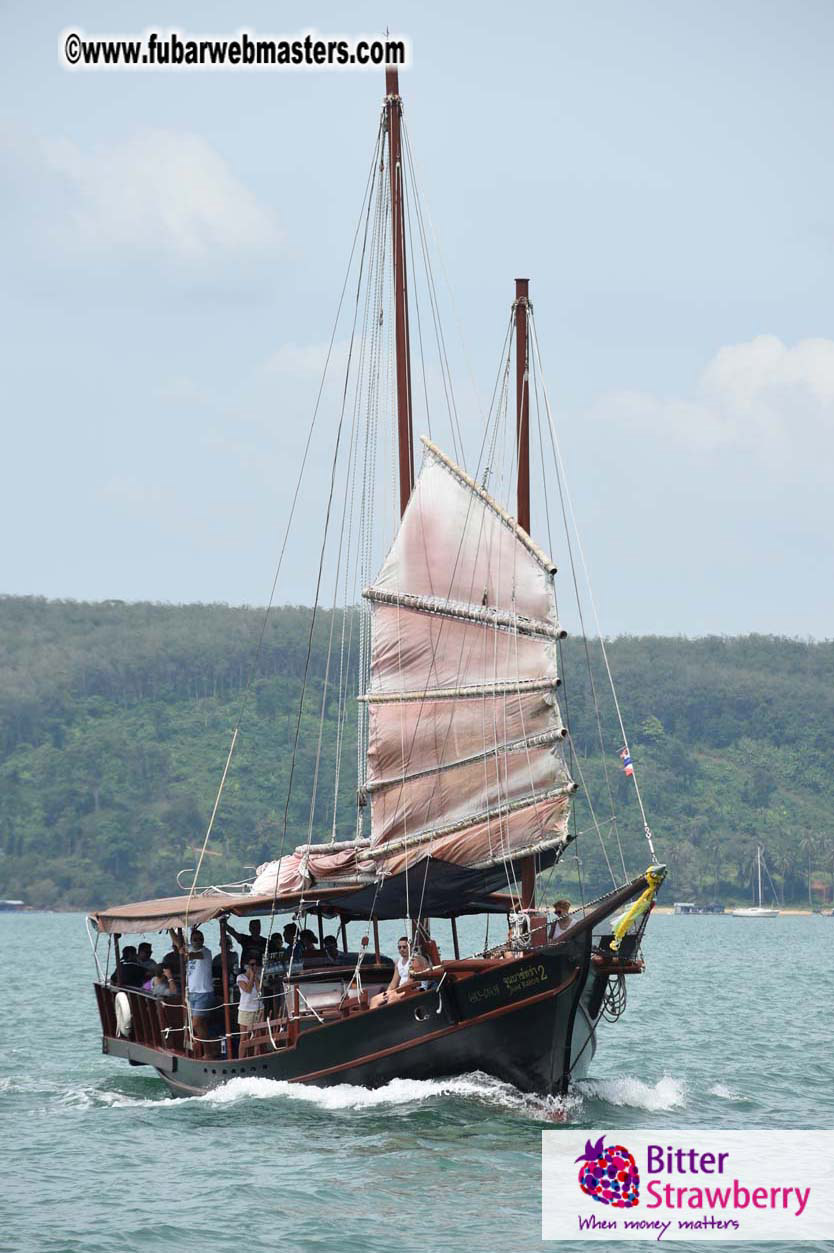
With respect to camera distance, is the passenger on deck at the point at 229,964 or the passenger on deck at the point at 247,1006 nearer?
the passenger on deck at the point at 247,1006

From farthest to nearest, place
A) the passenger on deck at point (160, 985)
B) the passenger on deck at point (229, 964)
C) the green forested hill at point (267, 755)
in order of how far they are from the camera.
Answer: the green forested hill at point (267, 755)
the passenger on deck at point (160, 985)
the passenger on deck at point (229, 964)

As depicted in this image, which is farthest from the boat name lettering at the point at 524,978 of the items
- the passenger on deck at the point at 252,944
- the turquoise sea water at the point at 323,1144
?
the passenger on deck at the point at 252,944

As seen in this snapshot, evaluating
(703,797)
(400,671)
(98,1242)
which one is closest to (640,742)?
(703,797)

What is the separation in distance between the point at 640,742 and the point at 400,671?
127 m

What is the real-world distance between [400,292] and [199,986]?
10207mm

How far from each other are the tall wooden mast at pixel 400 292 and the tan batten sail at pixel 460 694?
2.32 ft

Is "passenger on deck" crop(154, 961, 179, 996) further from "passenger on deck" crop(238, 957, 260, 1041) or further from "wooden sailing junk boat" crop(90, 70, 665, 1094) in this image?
"passenger on deck" crop(238, 957, 260, 1041)

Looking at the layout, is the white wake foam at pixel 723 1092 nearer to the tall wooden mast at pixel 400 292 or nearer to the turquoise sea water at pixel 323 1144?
the turquoise sea water at pixel 323 1144

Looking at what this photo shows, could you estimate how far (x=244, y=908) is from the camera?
24656 mm

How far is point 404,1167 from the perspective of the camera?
66.7 ft

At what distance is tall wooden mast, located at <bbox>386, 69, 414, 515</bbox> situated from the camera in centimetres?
2775

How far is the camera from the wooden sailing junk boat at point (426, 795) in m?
24.4

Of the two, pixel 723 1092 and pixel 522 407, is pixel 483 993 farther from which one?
pixel 522 407

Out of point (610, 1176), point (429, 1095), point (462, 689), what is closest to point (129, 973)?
point (429, 1095)
